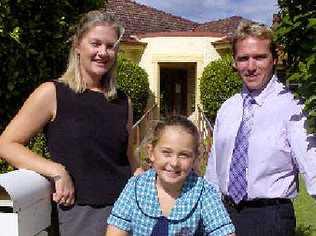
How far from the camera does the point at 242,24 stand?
3.27m

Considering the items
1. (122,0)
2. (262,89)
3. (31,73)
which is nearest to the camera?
(262,89)

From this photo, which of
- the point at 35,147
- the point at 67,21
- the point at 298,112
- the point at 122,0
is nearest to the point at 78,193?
the point at 298,112

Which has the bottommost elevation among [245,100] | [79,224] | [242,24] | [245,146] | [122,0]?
[79,224]

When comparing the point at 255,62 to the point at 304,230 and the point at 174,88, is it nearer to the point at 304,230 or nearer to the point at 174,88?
the point at 304,230

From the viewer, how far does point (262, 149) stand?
10.2ft

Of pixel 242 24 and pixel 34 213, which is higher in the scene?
pixel 242 24

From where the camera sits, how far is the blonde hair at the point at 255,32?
3168 millimetres

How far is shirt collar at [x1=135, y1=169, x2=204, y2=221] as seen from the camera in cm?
277

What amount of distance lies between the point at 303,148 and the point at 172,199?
67cm

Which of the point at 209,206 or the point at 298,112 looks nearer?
the point at 209,206

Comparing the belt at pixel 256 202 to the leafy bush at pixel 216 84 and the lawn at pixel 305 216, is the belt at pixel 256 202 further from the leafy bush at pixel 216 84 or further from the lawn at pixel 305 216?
the leafy bush at pixel 216 84

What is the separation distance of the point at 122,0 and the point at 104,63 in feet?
A: 76.6

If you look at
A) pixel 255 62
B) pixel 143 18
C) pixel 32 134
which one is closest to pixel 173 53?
pixel 143 18

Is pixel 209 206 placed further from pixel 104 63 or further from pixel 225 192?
pixel 104 63
